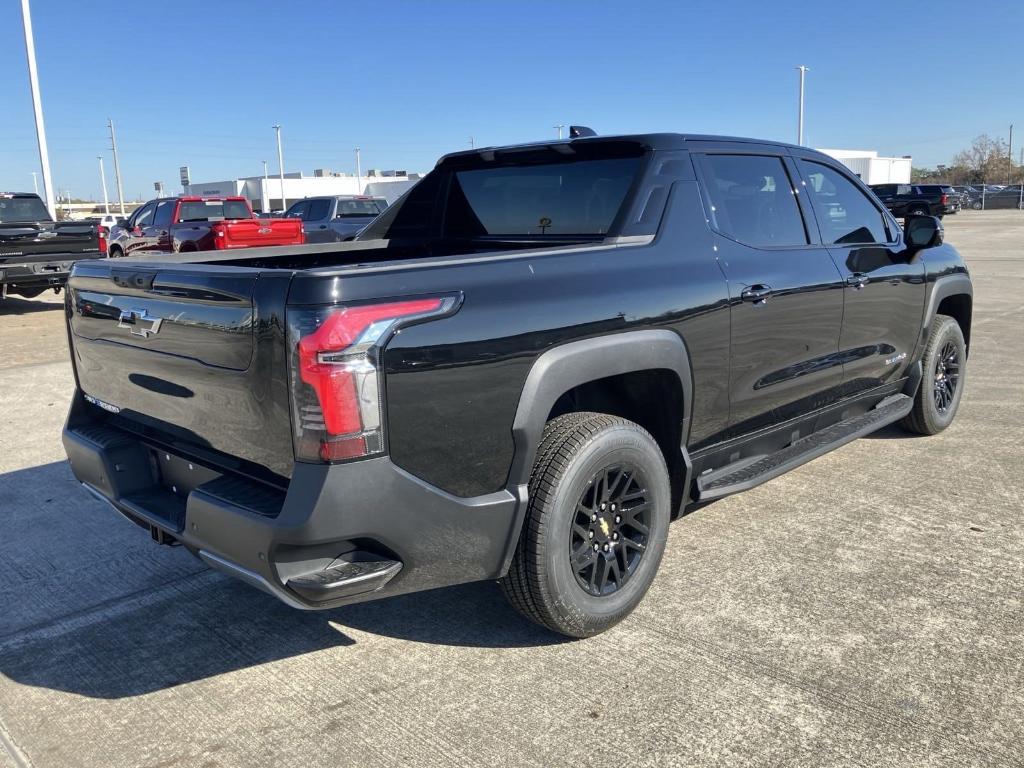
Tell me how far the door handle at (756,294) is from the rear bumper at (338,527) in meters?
1.47

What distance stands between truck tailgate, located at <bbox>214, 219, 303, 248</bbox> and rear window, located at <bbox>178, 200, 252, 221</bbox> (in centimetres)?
188

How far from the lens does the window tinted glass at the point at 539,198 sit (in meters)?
3.87

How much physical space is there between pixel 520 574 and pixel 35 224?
13.3 m

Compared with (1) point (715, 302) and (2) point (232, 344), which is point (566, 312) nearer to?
(1) point (715, 302)

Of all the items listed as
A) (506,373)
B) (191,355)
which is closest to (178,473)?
(191,355)

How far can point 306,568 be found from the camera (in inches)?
100

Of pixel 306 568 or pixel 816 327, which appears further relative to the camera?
pixel 816 327

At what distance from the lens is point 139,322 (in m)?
3.05

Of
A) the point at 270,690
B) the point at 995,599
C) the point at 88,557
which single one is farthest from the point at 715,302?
the point at 88,557

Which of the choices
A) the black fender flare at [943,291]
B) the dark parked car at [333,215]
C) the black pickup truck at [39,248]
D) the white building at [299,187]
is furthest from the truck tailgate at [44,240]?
the white building at [299,187]

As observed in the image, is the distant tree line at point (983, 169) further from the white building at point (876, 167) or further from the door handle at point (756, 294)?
the door handle at point (756, 294)

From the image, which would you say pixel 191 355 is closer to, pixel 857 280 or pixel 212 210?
pixel 857 280

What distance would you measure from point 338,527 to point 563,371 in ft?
3.00

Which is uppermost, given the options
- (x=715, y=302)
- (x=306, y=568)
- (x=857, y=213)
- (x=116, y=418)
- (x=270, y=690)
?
(x=857, y=213)
